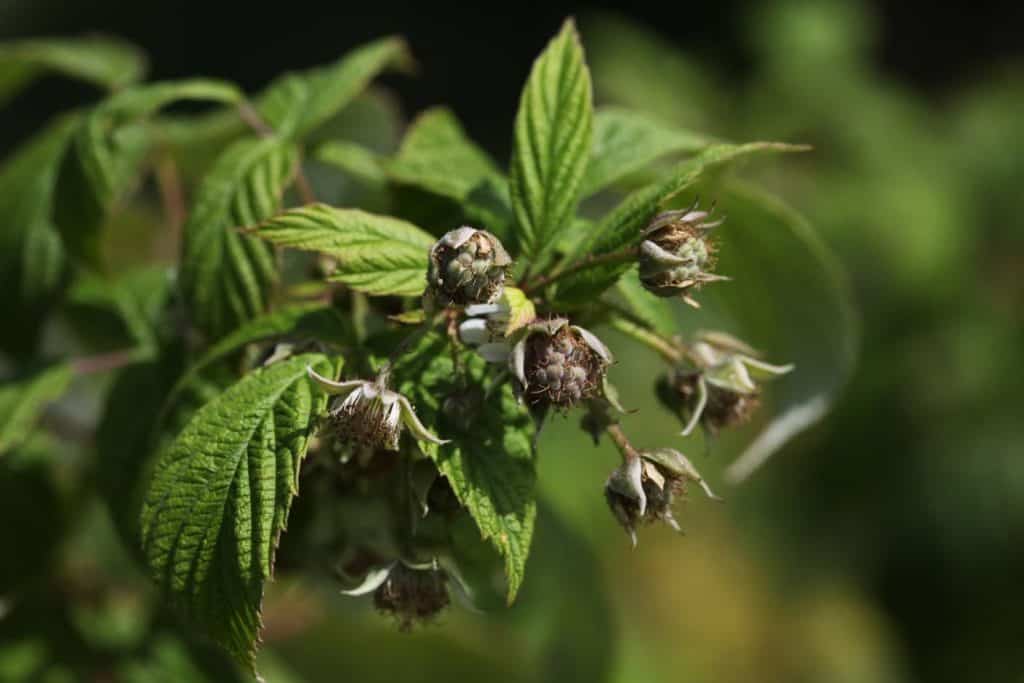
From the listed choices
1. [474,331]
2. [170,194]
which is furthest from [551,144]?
[170,194]

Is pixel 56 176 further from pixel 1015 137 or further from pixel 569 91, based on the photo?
pixel 1015 137

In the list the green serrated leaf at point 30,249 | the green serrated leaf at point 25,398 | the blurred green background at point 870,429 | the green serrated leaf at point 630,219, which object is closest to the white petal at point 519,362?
the green serrated leaf at point 630,219

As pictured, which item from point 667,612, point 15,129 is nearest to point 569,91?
point 667,612

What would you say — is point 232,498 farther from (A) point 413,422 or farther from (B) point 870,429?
(B) point 870,429

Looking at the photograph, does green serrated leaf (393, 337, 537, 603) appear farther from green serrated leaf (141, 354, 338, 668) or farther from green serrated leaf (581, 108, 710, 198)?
green serrated leaf (581, 108, 710, 198)

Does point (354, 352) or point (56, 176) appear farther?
point (56, 176)

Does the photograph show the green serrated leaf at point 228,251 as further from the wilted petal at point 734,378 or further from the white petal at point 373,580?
the wilted petal at point 734,378

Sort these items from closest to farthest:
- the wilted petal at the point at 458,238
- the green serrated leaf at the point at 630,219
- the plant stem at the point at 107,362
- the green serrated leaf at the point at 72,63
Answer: the wilted petal at the point at 458,238 < the green serrated leaf at the point at 630,219 < the plant stem at the point at 107,362 < the green serrated leaf at the point at 72,63
